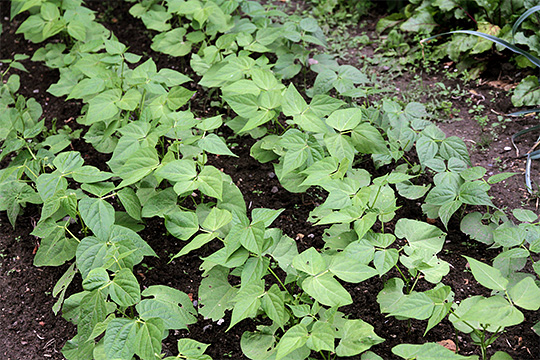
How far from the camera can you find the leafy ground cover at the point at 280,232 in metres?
1.96

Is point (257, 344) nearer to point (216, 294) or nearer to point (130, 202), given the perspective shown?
point (216, 294)

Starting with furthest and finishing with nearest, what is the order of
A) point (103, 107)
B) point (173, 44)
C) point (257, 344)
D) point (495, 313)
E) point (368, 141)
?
point (173, 44) → point (103, 107) → point (368, 141) → point (257, 344) → point (495, 313)

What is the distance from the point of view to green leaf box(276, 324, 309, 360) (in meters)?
1.78

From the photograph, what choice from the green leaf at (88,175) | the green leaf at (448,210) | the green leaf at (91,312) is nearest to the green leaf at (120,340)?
the green leaf at (91,312)

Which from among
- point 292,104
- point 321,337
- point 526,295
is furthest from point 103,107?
point 526,295

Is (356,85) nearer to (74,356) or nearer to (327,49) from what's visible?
(327,49)

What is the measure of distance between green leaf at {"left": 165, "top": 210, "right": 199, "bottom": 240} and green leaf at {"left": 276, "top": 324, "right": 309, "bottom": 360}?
661 mm

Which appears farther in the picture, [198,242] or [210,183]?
[210,183]

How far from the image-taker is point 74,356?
2.08 m

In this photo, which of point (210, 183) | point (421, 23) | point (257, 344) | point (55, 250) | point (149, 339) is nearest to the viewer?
point (149, 339)

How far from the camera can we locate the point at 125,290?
76.3 inches

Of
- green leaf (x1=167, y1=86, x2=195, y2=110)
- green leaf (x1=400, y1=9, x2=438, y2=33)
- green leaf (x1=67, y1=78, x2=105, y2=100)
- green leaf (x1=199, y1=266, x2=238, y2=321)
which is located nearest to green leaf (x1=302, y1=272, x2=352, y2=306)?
green leaf (x1=199, y1=266, x2=238, y2=321)

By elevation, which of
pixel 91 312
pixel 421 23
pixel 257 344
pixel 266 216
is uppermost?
pixel 421 23

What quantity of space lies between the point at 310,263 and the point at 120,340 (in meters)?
0.76
